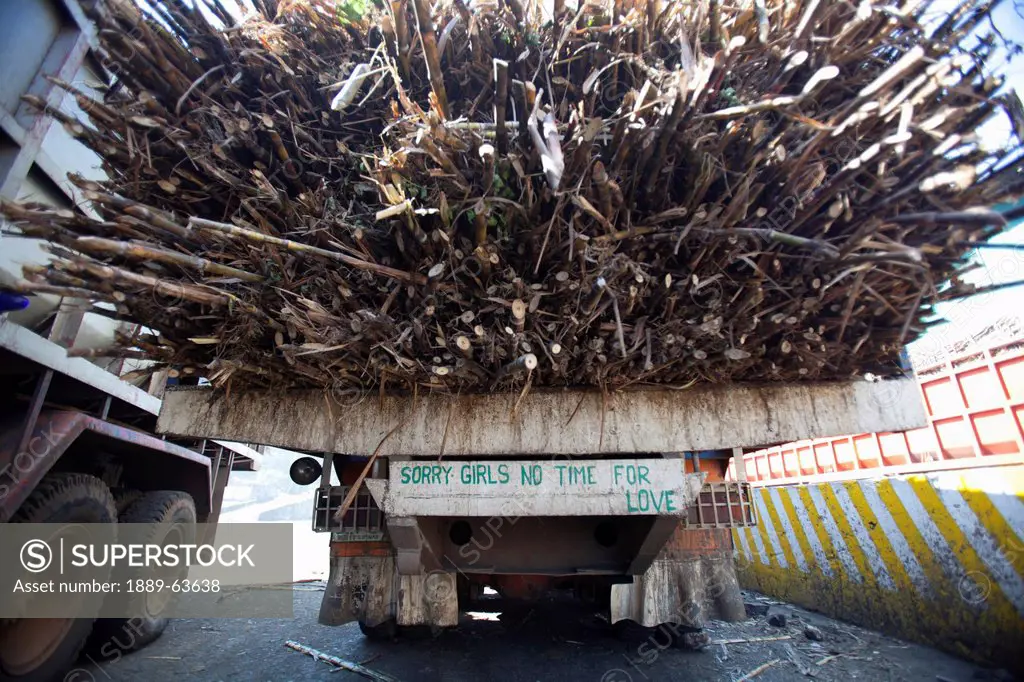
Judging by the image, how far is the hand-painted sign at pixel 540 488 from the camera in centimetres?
226

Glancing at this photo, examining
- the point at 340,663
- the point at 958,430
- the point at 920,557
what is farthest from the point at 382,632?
the point at 958,430

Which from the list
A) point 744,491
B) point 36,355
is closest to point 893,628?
point 744,491

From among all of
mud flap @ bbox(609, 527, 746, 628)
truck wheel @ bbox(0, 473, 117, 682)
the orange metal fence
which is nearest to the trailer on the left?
truck wheel @ bbox(0, 473, 117, 682)

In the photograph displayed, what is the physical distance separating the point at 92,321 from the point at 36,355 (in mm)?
631

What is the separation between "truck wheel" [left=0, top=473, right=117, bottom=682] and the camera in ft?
9.24

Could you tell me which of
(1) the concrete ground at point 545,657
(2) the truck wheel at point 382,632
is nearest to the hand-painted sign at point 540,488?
(1) the concrete ground at point 545,657

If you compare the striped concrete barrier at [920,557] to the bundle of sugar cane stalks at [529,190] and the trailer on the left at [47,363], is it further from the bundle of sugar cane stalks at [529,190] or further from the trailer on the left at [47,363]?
the trailer on the left at [47,363]

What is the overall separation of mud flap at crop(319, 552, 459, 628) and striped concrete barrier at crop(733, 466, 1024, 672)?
4.04 m

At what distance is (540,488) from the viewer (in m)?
2.29

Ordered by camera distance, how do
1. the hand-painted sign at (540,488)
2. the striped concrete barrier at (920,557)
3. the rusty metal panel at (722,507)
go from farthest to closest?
the striped concrete barrier at (920,557) < the rusty metal panel at (722,507) < the hand-painted sign at (540,488)

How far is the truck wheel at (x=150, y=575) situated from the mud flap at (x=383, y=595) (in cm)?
227

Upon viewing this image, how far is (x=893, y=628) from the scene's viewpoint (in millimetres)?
4277

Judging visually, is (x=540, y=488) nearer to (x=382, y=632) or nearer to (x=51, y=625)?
(x=382, y=632)

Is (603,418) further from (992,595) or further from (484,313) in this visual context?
(992,595)
